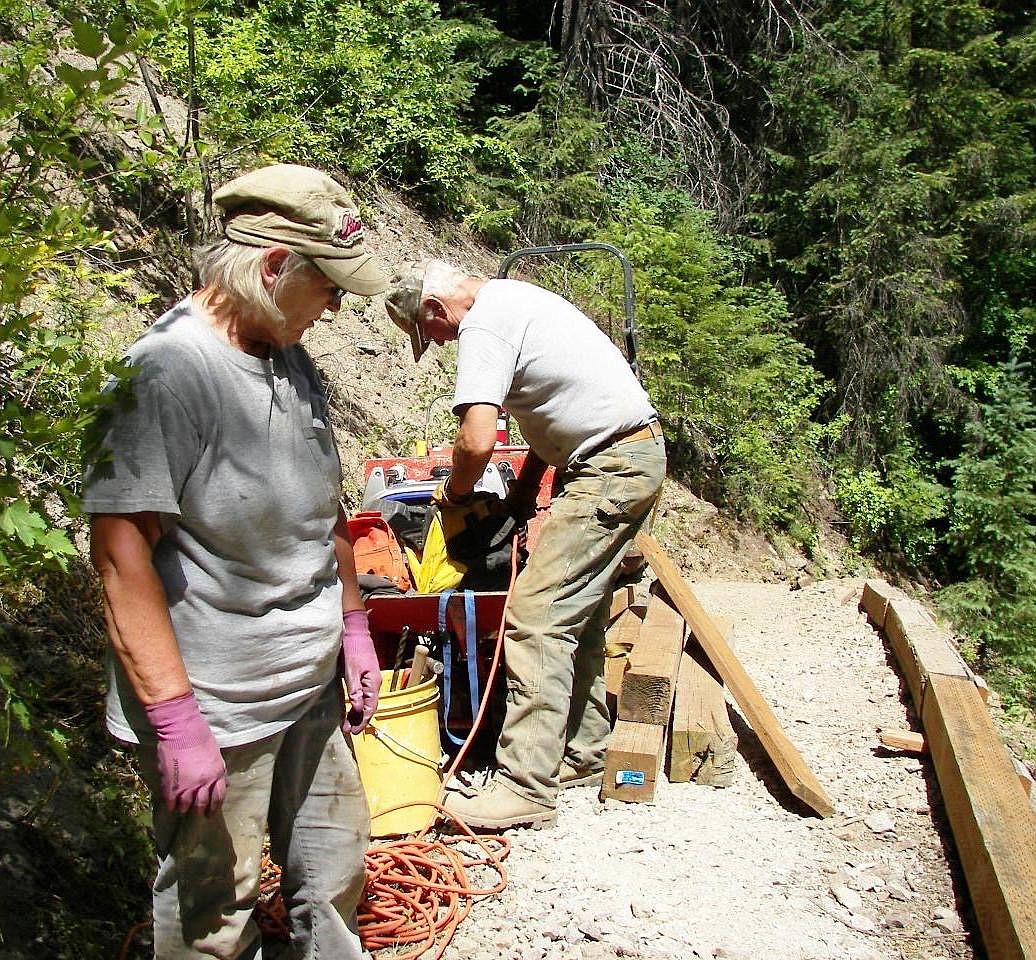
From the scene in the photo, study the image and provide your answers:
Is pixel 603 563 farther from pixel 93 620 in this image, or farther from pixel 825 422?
pixel 825 422

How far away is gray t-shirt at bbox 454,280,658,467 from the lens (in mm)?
3434

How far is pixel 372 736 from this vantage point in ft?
11.5

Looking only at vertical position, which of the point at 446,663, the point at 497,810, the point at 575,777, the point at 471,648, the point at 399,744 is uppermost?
the point at 471,648

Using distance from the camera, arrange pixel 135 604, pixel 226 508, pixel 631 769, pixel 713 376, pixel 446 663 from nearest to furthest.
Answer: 1. pixel 135 604
2. pixel 226 508
3. pixel 631 769
4. pixel 446 663
5. pixel 713 376

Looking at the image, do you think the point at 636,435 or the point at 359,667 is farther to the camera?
the point at 636,435

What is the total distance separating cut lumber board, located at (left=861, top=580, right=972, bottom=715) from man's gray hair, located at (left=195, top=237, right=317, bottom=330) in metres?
3.59

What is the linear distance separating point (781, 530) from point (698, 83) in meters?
7.12

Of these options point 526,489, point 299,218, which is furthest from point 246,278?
point 526,489

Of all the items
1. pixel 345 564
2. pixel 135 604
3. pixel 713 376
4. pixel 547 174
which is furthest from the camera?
pixel 547 174

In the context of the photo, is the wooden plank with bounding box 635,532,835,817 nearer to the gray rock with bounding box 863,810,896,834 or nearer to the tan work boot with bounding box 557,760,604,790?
the gray rock with bounding box 863,810,896,834

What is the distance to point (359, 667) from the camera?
8.13 ft

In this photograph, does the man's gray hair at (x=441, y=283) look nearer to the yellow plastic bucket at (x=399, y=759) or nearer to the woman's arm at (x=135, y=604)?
the yellow plastic bucket at (x=399, y=759)

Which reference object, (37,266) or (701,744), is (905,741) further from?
(37,266)

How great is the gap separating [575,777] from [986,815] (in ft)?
5.17
